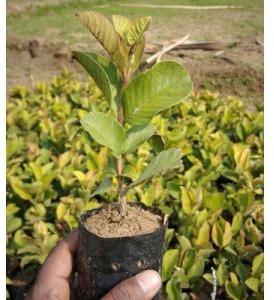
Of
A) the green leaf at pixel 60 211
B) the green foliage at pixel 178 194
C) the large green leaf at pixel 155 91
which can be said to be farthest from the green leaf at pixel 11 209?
the large green leaf at pixel 155 91

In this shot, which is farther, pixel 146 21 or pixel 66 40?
pixel 66 40

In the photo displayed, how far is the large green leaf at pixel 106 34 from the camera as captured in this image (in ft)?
3.97

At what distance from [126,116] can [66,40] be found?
9.31m

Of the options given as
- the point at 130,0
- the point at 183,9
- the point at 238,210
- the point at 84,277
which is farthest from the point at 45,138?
the point at 130,0

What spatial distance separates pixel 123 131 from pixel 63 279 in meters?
0.55

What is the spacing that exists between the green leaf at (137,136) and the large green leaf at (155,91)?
23 millimetres

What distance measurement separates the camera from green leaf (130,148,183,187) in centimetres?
124

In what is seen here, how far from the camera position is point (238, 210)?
261cm

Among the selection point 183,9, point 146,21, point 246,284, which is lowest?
point 246,284

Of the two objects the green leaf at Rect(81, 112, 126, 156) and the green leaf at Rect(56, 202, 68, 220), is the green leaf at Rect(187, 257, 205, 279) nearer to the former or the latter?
the green leaf at Rect(56, 202, 68, 220)

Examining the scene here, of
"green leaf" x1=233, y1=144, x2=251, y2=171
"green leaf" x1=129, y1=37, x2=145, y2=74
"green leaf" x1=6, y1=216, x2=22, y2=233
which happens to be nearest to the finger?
"green leaf" x1=129, y1=37, x2=145, y2=74

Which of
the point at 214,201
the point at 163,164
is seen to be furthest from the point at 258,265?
the point at 163,164

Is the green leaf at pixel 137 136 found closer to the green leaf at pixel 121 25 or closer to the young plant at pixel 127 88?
the young plant at pixel 127 88

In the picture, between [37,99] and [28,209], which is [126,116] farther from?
[37,99]
